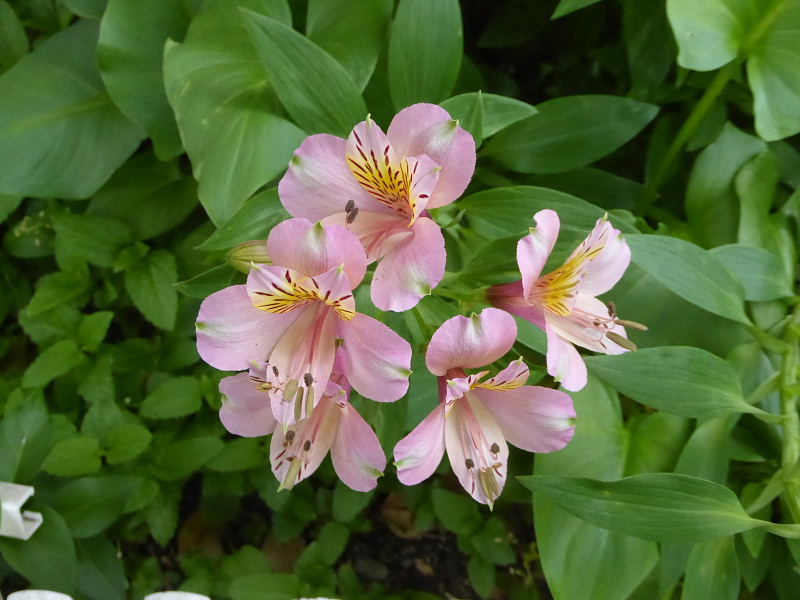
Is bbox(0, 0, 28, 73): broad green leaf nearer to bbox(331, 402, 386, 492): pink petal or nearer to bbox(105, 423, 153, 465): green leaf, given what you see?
bbox(105, 423, 153, 465): green leaf

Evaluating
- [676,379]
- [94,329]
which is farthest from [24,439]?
[676,379]

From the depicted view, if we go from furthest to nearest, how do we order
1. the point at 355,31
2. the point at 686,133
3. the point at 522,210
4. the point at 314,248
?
the point at 686,133 → the point at 355,31 → the point at 522,210 → the point at 314,248

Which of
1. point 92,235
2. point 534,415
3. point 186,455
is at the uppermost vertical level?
point 534,415

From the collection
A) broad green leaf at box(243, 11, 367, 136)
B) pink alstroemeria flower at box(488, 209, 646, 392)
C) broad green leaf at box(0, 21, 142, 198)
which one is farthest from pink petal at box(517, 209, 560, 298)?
broad green leaf at box(0, 21, 142, 198)

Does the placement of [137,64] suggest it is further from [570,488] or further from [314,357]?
[570,488]

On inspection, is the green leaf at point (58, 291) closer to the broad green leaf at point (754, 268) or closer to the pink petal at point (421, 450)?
the pink petal at point (421, 450)

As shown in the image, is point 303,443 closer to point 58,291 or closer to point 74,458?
point 74,458

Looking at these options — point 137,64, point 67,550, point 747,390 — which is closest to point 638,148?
point 747,390
